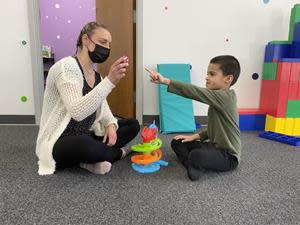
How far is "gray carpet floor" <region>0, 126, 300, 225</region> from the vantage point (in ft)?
3.16

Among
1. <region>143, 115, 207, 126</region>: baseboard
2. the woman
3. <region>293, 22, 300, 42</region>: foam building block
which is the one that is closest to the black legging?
the woman

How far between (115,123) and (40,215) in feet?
2.17

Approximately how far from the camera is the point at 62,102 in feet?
4.13

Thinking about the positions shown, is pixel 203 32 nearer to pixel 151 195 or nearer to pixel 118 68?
pixel 118 68

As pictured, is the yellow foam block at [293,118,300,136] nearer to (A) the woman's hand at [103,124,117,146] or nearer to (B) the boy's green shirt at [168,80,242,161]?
(B) the boy's green shirt at [168,80,242,161]

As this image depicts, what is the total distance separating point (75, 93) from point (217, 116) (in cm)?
74

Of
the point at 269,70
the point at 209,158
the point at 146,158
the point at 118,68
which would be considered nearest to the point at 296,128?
the point at 269,70

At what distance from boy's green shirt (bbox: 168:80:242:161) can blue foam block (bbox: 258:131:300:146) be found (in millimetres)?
717

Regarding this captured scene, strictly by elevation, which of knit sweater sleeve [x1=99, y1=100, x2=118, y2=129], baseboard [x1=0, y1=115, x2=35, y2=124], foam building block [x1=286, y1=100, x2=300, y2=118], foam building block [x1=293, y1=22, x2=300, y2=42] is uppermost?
foam building block [x1=293, y1=22, x2=300, y2=42]

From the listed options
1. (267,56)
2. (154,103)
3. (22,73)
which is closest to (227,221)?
(154,103)

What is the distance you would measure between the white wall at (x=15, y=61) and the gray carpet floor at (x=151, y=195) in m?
0.94

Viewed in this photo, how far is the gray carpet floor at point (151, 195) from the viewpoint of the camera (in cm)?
96

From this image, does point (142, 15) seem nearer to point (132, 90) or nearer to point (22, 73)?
point (132, 90)

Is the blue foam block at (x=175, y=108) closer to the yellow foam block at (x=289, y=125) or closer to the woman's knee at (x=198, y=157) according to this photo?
the yellow foam block at (x=289, y=125)
